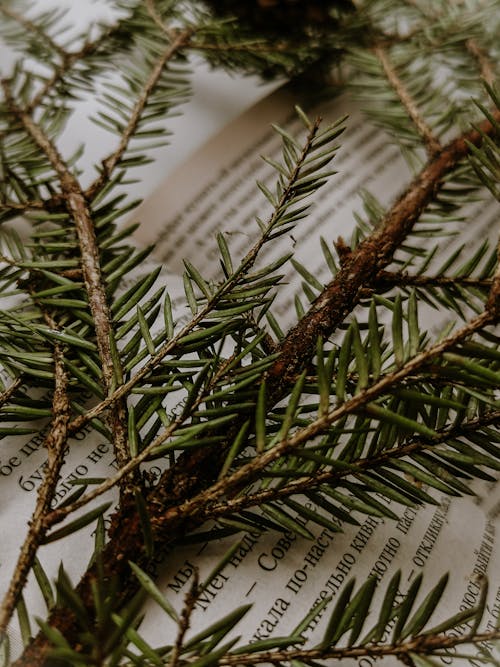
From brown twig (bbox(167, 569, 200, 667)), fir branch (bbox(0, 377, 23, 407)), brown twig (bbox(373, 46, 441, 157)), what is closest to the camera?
brown twig (bbox(167, 569, 200, 667))

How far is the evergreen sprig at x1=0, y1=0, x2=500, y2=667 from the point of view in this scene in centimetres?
23

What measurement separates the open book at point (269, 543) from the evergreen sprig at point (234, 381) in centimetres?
1

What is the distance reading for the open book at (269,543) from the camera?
30 cm

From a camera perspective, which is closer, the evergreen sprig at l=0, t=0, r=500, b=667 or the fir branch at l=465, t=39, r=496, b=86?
the evergreen sprig at l=0, t=0, r=500, b=667

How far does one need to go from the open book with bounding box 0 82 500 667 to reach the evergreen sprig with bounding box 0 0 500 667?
0.03ft

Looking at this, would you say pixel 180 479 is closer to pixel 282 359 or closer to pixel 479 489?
pixel 282 359

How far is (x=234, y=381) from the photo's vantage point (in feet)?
0.92

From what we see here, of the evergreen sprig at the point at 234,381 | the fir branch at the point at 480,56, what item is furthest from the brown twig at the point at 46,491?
the fir branch at the point at 480,56

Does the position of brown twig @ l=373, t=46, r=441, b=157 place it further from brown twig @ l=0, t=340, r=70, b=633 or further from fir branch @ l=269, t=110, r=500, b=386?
Result: brown twig @ l=0, t=340, r=70, b=633

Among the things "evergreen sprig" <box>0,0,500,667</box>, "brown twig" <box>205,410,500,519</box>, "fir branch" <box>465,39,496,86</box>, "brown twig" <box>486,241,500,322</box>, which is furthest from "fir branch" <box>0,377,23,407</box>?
"fir branch" <box>465,39,496,86</box>

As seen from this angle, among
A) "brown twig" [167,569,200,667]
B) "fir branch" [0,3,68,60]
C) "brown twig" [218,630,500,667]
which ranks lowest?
"brown twig" [218,630,500,667]

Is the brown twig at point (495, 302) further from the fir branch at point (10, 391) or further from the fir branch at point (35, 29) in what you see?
the fir branch at point (35, 29)

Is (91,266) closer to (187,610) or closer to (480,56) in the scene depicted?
(187,610)

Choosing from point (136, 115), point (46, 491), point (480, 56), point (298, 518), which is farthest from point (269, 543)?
point (480, 56)
